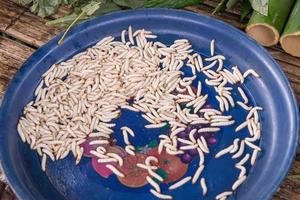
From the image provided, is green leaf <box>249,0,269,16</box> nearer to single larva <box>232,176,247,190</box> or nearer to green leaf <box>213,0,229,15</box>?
green leaf <box>213,0,229,15</box>

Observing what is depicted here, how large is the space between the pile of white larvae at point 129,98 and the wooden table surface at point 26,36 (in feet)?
0.59

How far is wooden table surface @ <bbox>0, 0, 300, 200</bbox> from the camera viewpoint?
154 cm

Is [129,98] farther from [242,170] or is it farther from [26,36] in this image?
[26,36]

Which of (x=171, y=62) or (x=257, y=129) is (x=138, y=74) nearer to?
(x=171, y=62)

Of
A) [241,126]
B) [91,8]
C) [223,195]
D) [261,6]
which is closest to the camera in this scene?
[223,195]

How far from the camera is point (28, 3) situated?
1705 millimetres

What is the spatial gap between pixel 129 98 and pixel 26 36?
45cm

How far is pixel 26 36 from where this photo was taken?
1.64 meters

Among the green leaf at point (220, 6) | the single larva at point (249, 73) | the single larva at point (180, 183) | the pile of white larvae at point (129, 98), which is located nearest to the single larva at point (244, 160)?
→ the pile of white larvae at point (129, 98)

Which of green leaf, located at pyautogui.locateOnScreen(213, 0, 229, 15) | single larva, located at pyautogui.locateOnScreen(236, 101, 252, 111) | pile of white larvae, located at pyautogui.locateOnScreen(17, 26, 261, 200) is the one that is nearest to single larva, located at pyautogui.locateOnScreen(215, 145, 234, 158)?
pile of white larvae, located at pyautogui.locateOnScreen(17, 26, 261, 200)

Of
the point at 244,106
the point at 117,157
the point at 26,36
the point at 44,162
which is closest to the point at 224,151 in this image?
the point at 244,106

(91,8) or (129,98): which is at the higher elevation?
(91,8)

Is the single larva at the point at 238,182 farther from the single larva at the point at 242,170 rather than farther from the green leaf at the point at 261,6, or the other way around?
the green leaf at the point at 261,6

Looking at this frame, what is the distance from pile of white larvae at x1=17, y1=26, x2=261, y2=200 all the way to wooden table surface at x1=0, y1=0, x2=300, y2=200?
0.59 feet
